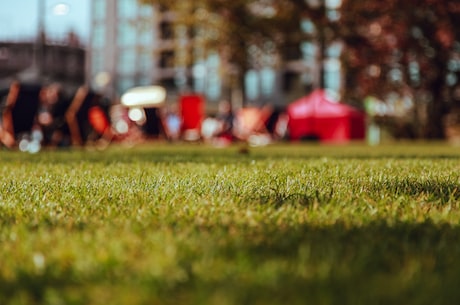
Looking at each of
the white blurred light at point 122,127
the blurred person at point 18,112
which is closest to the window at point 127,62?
the white blurred light at point 122,127

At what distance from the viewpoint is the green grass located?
178cm

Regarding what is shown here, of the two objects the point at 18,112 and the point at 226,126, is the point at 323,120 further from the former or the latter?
the point at 18,112

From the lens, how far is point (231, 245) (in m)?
2.34

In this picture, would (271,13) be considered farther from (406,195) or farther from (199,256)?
(199,256)

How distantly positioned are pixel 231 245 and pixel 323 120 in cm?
2466

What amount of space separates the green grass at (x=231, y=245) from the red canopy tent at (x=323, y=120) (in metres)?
21.9

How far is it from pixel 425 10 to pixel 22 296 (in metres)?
25.7

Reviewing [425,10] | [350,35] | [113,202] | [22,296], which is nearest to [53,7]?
[350,35]

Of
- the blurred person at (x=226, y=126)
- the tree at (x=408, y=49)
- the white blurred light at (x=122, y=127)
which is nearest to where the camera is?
the tree at (x=408, y=49)

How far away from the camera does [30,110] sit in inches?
614

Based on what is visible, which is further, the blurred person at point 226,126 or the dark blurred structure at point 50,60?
the dark blurred structure at point 50,60

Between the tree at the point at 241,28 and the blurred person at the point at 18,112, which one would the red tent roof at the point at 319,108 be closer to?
the tree at the point at 241,28

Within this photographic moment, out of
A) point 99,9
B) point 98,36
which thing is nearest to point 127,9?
point 99,9

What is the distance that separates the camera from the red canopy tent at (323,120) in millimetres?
26219
